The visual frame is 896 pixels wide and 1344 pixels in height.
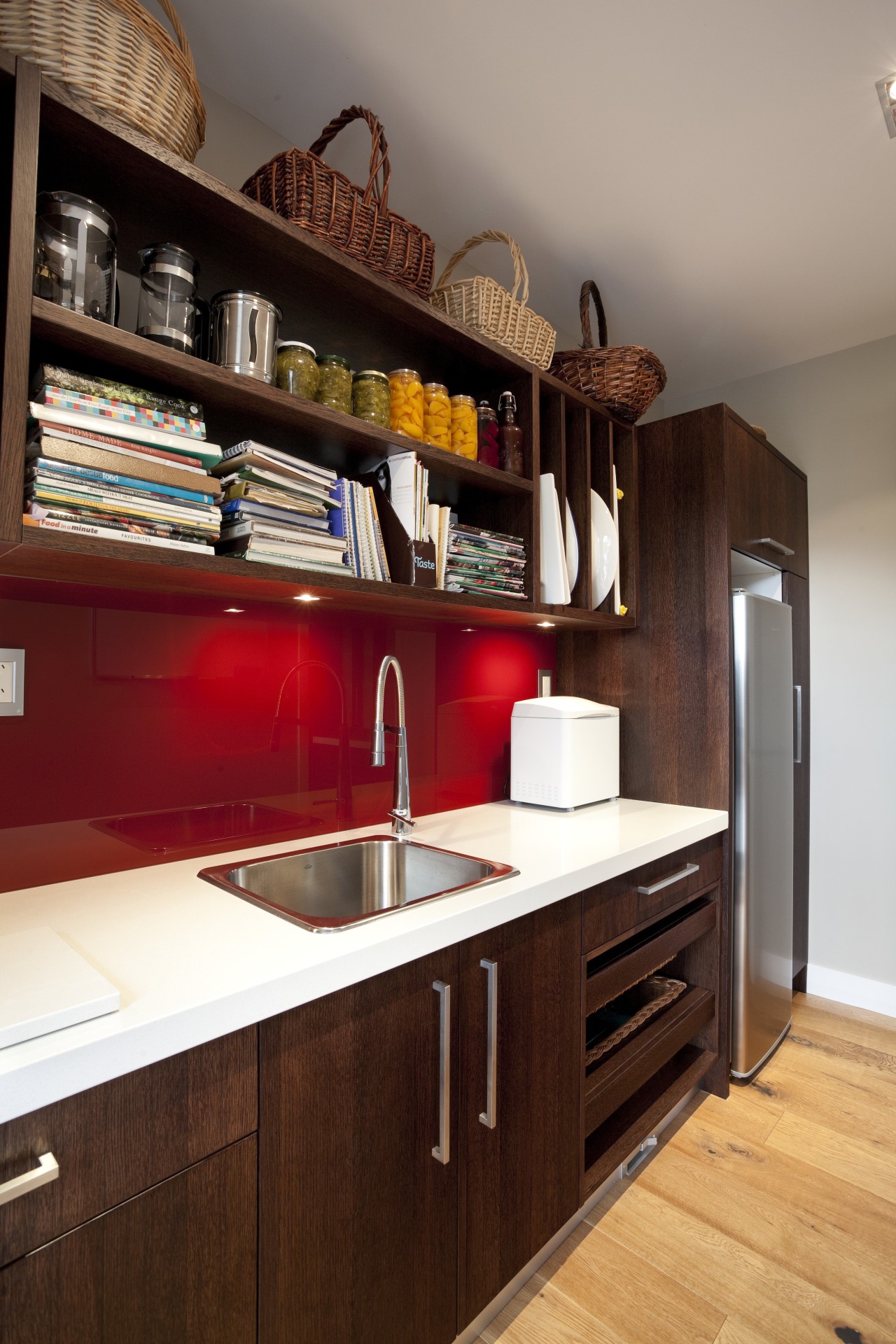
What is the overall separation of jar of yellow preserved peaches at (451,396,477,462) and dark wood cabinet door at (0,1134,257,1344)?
147 centimetres

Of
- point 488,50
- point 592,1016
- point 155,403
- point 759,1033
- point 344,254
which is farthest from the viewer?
point 759,1033

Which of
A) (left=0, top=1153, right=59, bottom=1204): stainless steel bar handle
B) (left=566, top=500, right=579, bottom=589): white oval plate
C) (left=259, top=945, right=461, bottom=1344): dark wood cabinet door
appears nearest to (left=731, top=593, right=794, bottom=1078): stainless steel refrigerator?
(left=566, top=500, right=579, bottom=589): white oval plate

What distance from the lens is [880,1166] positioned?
72.6 inches

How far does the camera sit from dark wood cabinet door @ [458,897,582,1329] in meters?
1.20

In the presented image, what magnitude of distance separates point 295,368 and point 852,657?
2463 millimetres

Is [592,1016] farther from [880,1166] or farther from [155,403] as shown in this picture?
[155,403]

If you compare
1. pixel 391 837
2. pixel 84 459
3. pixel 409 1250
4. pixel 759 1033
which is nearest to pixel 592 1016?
pixel 759 1033

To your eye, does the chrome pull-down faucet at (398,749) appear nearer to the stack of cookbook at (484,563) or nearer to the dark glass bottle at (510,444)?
the stack of cookbook at (484,563)

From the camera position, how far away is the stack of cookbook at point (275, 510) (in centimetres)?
125

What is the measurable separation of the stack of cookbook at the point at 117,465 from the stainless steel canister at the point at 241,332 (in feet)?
0.48

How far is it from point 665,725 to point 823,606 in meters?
1.11

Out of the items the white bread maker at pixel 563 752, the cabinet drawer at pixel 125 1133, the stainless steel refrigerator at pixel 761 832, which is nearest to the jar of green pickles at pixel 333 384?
the white bread maker at pixel 563 752

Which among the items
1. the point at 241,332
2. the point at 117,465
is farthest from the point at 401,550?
the point at 117,465

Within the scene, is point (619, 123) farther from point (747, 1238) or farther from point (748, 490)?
point (747, 1238)
